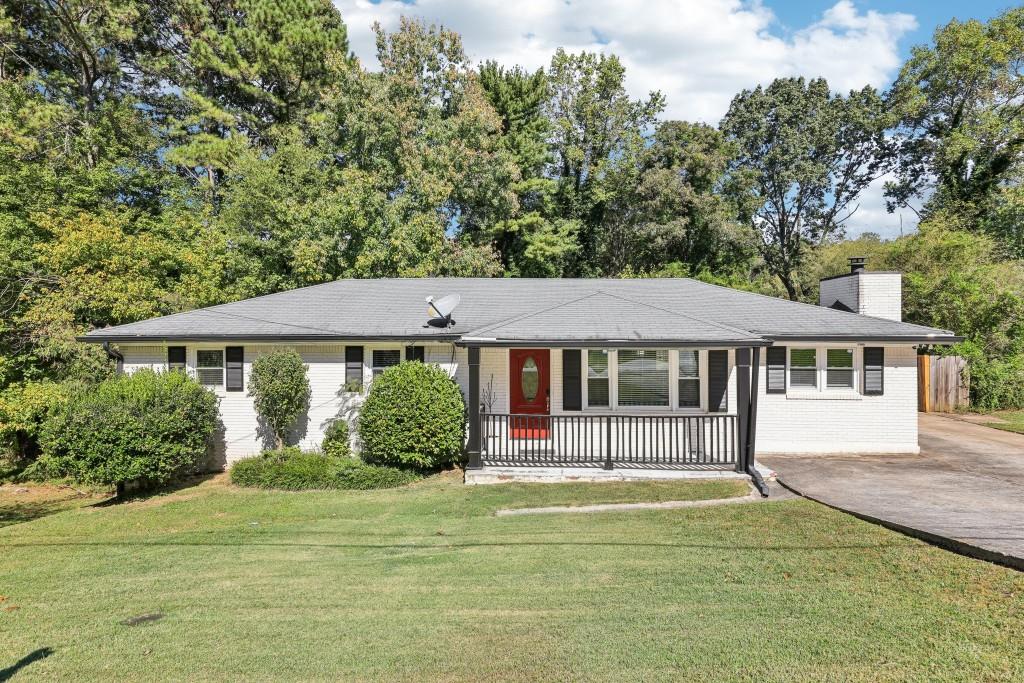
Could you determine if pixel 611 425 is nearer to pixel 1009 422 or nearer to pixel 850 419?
pixel 850 419

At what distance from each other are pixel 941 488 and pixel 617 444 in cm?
488

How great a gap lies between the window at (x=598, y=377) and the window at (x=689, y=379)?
154cm

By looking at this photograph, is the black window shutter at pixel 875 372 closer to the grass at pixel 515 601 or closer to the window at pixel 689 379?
the window at pixel 689 379

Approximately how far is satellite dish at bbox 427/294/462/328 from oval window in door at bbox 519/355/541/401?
6.31 ft

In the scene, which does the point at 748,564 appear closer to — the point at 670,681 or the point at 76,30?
the point at 670,681

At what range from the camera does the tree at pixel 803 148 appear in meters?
29.4

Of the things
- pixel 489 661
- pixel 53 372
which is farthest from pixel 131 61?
pixel 489 661

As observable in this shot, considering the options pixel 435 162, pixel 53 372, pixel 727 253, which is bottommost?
pixel 53 372

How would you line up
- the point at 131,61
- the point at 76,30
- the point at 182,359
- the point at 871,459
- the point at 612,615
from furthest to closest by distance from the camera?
the point at 131,61, the point at 76,30, the point at 182,359, the point at 871,459, the point at 612,615

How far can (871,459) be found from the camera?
429 inches

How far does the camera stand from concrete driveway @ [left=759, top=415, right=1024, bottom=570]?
6.25 m

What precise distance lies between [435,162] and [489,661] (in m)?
20.4

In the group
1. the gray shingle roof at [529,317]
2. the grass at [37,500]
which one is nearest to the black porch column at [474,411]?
the gray shingle roof at [529,317]

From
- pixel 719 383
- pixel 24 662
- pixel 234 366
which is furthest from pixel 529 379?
pixel 24 662
